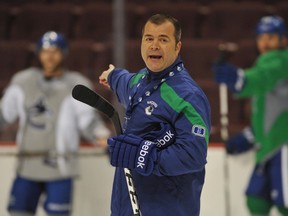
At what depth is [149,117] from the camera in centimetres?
271

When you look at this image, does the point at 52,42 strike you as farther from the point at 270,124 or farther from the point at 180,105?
the point at 180,105

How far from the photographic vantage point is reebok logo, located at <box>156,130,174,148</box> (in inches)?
105

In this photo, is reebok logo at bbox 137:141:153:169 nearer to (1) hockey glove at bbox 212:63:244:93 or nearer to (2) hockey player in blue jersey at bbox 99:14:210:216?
(2) hockey player in blue jersey at bbox 99:14:210:216

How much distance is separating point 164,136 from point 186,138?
0.30 feet

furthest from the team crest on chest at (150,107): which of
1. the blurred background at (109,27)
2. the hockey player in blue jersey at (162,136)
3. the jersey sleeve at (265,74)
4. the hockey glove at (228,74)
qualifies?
the blurred background at (109,27)

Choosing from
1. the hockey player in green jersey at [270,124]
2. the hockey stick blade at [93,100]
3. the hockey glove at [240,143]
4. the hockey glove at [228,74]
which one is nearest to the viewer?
the hockey stick blade at [93,100]

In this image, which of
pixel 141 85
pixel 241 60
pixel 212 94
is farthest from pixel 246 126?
pixel 141 85

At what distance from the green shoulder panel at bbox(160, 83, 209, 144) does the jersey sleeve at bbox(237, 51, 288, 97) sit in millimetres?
1918

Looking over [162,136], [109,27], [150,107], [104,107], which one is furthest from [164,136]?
[109,27]

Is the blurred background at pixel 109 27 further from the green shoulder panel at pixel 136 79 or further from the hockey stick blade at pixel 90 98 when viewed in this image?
the hockey stick blade at pixel 90 98

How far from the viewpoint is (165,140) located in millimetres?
2664

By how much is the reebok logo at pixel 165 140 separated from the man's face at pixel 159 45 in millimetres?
214

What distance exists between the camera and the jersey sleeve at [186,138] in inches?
102

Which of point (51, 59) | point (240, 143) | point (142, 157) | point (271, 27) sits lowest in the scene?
point (142, 157)
